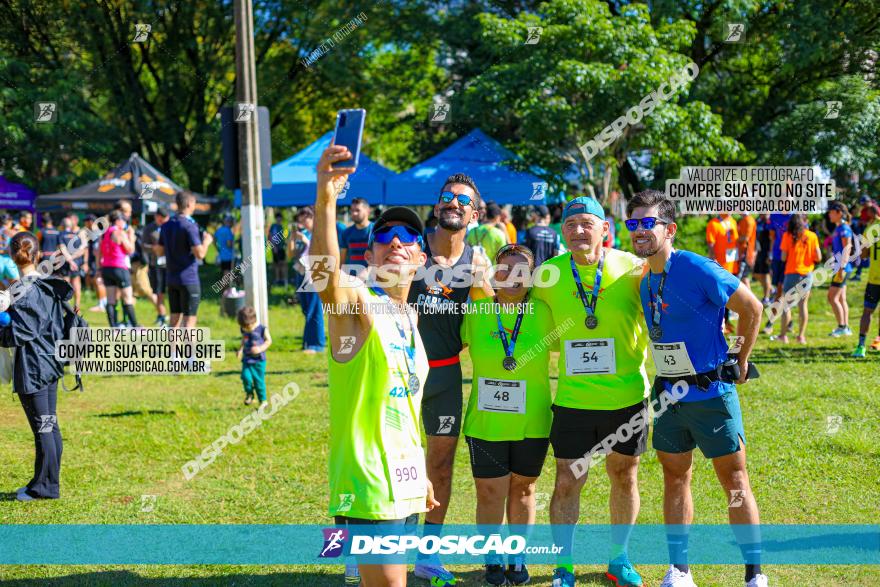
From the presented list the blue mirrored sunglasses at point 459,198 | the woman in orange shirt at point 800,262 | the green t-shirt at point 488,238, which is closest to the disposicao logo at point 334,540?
the blue mirrored sunglasses at point 459,198

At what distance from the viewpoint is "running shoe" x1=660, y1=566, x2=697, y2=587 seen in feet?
14.8

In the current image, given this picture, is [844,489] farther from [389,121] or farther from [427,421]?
[389,121]

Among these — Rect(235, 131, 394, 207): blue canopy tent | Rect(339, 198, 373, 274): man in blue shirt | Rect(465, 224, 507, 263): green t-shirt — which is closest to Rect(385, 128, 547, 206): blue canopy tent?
Rect(235, 131, 394, 207): blue canopy tent

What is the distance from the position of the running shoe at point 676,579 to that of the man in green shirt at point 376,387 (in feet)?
5.90

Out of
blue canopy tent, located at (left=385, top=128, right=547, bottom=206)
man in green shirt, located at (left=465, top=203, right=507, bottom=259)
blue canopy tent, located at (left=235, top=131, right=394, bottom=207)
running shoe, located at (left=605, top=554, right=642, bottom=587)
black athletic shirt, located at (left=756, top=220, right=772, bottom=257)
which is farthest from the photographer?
blue canopy tent, located at (left=235, top=131, right=394, bottom=207)

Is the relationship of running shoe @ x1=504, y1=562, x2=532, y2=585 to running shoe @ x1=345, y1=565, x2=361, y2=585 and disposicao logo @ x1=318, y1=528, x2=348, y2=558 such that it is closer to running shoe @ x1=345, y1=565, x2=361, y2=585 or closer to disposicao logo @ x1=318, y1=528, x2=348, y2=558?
running shoe @ x1=345, y1=565, x2=361, y2=585

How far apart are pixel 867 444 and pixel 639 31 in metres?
11.6

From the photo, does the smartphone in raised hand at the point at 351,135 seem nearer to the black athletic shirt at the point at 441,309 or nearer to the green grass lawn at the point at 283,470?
the black athletic shirt at the point at 441,309

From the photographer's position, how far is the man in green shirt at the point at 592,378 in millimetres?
4496

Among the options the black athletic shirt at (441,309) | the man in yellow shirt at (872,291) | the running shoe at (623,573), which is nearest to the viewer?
the running shoe at (623,573)

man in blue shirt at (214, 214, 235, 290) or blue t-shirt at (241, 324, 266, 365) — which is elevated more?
man in blue shirt at (214, 214, 235, 290)

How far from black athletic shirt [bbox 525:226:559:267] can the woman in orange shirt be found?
353 cm

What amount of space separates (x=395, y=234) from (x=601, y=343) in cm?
162

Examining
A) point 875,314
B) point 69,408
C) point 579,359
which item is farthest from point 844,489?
point 875,314
